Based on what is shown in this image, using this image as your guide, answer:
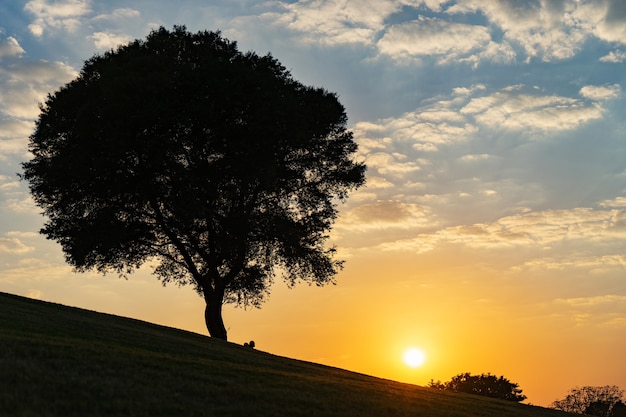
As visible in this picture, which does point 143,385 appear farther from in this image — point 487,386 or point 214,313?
point 487,386

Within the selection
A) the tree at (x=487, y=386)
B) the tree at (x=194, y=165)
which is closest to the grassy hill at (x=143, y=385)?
the tree at (x=194, y=165)

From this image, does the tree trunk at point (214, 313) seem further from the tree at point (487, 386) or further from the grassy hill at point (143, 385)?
the tree at point (487, 386)

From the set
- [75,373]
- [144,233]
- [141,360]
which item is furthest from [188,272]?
[75,373]

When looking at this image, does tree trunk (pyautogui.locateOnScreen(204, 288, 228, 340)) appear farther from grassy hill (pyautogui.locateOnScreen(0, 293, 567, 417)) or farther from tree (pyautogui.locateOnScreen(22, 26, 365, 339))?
grassy hill (pyautogui.locateOnScreen(0, 293, 567, 417))

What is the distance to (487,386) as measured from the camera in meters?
91.9

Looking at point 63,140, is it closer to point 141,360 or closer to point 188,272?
point 188,272

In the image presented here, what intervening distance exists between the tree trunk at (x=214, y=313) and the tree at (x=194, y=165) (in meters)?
0.11

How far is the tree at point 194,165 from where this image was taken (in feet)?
144

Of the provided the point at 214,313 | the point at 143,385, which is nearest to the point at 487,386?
the point at 214,313

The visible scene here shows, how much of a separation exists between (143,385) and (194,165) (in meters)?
28.0

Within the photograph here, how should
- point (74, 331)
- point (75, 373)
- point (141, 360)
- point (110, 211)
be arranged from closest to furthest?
point (75, 373) < point (141, 360) < point (74, 331) < point (110, 211)

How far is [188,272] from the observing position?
53719mm

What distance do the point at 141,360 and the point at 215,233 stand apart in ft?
82.8

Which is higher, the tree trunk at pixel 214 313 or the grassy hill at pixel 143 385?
the tree trunk at pixel 214 313
